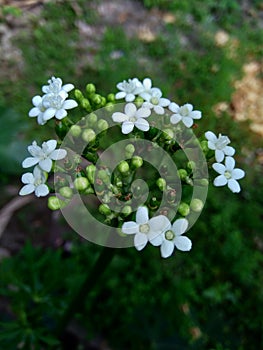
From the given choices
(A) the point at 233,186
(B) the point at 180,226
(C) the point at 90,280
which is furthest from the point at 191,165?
(C) the point at 90,280

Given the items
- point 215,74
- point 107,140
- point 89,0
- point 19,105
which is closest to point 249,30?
point 215,74

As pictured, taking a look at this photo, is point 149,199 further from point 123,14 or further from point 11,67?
point 123,14

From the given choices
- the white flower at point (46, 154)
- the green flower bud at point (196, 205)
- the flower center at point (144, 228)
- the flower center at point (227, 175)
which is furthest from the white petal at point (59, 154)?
the flower center at point (227, 175)

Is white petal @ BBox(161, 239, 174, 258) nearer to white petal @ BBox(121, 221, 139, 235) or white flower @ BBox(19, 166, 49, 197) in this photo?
white petal @ BBox(121, 221, 139, 235)

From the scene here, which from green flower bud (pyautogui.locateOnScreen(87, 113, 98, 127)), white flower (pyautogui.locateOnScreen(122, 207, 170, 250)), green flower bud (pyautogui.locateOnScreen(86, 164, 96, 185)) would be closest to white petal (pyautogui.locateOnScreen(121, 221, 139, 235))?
white flower (pyautogui.locateOnScreen(122, 207, 170, 250))

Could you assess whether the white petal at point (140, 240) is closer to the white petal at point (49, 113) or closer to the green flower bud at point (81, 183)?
the green flower bud at point (81, 183)

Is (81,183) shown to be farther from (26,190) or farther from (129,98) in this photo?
(129,98)
